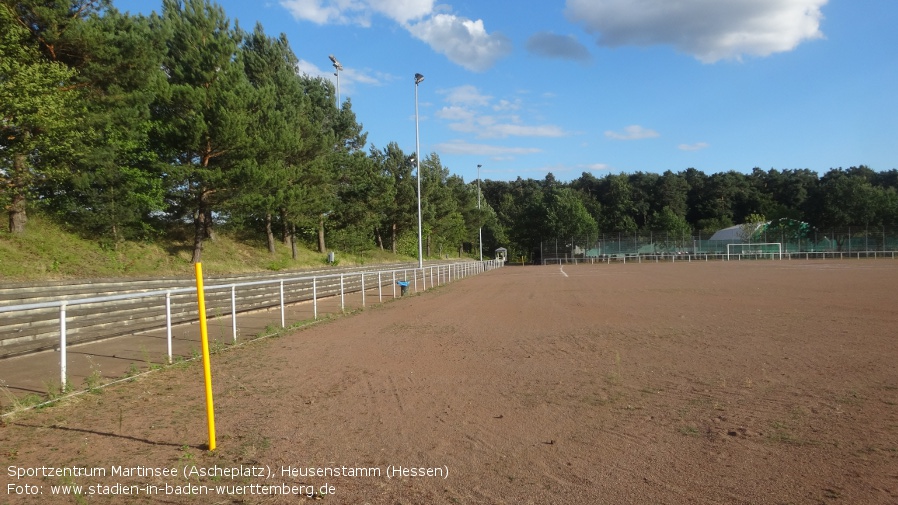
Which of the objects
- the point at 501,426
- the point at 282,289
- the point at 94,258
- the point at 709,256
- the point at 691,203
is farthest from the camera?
the point at 691,203

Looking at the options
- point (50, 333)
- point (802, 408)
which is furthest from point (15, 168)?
point (802, 408)

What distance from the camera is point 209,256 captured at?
24.0m

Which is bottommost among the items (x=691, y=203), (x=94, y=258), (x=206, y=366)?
(x=206, y=366)

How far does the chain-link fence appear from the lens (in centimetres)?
6800

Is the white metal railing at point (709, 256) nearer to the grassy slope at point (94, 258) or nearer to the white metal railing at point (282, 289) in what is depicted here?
the white metal railing at point (282, 289)

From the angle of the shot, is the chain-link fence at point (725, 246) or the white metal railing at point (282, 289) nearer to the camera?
the white metal railing at point (282, 289)

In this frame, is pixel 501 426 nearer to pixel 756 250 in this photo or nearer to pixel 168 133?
pixel 168 133

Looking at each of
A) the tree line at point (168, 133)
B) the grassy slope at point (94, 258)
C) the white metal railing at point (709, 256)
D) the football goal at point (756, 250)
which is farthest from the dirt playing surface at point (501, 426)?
the football goal at point (756, 250)

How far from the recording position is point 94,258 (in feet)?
58.3

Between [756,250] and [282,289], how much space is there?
237 ft

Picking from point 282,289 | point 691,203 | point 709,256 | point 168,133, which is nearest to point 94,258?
point 168,133

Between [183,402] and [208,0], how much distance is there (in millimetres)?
22176

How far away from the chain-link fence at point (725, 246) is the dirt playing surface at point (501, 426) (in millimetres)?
66810

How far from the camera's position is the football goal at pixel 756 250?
6838cm
